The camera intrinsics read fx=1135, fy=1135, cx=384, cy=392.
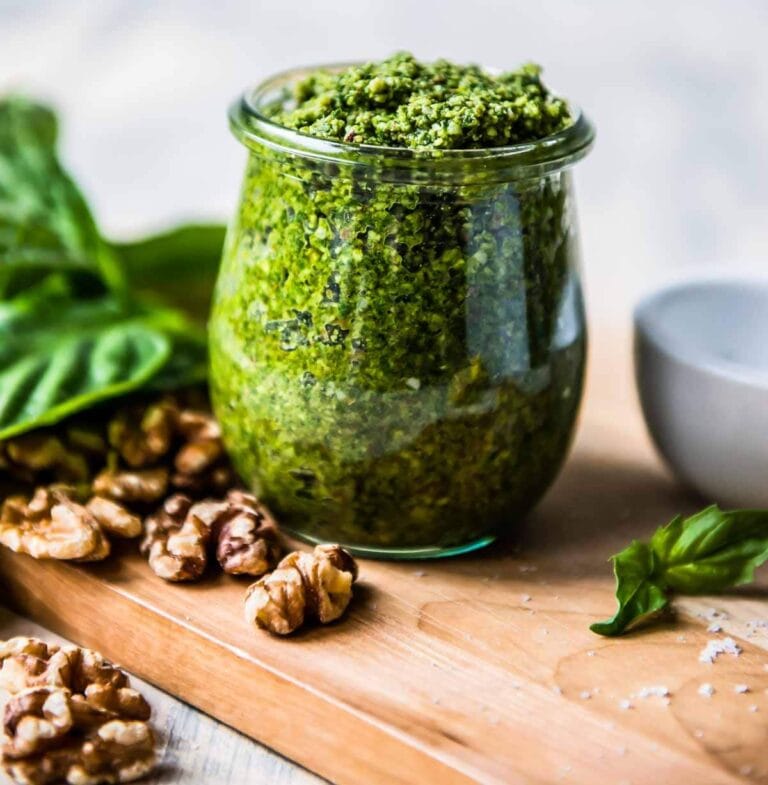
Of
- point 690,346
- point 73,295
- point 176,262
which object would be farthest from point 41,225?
point 690,346

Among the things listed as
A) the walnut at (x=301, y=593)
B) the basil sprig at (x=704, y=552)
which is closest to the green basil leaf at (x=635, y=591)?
the basil sprig at (x=704, y=552)

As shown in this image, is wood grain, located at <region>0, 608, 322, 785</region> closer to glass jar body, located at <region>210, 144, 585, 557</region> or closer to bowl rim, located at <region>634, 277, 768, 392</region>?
glass jar body, located at <region>210, 144, 585, 557</region>

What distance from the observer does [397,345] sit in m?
1.02

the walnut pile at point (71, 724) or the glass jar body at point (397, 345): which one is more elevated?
the glass jar body at point (397, 345)

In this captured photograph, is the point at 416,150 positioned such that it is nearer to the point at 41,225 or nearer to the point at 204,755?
the point at 204,755

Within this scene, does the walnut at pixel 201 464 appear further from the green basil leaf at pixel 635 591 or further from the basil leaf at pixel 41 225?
the green basil leaf at pixel 635 591

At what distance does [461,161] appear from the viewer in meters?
0.97

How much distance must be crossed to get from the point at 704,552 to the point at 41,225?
37.0 inches

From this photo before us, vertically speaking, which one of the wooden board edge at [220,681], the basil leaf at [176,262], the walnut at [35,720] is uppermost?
the basil leaf at [176,262]

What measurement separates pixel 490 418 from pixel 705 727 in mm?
329

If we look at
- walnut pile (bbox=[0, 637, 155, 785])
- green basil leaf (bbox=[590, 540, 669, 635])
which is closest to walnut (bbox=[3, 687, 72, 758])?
walnut pile (bbox=[0, 637, 155, 785])

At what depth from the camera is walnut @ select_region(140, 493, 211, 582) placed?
1101 millimetres

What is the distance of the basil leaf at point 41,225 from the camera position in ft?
4.82

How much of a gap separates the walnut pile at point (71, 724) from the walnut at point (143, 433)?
0.31 metres
